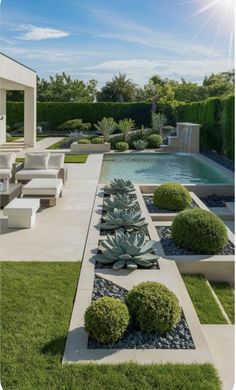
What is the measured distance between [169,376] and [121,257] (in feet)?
7.70

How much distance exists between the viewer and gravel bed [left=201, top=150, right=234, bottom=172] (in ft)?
55.1

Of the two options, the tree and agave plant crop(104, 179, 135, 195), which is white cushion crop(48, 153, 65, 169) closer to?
agave plant crop(104, 179, 135, 195)

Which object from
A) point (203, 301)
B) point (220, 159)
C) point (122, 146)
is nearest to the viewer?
point (203, 301)

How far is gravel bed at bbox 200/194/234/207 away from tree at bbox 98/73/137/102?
132 ft

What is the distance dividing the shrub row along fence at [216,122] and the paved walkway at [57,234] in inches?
361

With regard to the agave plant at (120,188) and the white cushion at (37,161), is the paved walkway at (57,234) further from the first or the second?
the white cushion at (37,161)

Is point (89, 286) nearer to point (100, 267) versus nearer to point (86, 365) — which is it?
point (100, 267)

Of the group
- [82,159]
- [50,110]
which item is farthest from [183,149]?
[50,110]

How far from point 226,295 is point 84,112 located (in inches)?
1271

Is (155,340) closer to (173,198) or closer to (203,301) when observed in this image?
(203,301)

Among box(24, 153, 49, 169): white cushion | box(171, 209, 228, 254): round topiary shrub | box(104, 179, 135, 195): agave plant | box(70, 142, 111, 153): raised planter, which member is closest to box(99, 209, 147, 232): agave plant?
box(171, 209, 228, 254): round topiary shrub

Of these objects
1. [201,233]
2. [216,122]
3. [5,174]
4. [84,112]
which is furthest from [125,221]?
[84,112]

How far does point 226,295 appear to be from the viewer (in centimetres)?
547

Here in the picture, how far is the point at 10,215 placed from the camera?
25.7 ft
